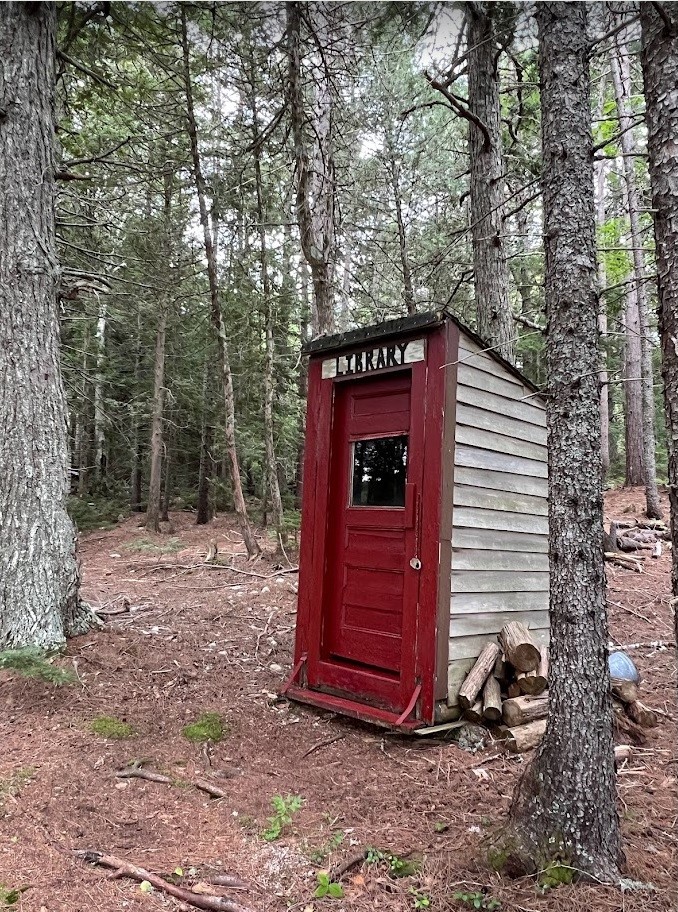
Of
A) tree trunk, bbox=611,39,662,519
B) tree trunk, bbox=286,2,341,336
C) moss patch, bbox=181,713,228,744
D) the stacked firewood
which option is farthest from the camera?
tree trunk, bbox=611,39,662,519

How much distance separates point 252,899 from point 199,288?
1404 centimetres

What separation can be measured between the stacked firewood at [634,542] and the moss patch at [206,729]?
6565 millimetres

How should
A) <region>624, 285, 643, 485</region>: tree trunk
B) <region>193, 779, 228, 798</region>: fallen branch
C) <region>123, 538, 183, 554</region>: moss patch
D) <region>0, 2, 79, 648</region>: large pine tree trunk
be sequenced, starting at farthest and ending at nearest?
<region>123, 538, 183, 554</region>: moss patch, <region>624, 285, 643, 485</region>: tree trunk, <region>0, 2, 79, 648</region>: large pine tree trunk, <region>193, 779, 228, 798</region>: fallen branch

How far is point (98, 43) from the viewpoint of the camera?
22.7 feet

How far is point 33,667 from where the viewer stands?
460cm

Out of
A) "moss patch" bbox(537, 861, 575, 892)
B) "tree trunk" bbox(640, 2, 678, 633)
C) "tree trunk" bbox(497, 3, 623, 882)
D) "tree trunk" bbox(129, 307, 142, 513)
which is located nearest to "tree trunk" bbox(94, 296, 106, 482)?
"tree trunk" bbox(129, 307, 142, 513)

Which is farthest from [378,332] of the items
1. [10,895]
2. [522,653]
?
[10,895]

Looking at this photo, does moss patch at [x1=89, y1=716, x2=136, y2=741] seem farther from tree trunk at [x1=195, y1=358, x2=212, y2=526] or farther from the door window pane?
A: tree trunk at [x1=195, y1=358, x2=212, y2=526]

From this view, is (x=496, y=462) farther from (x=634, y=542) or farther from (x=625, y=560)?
(x=634, y=542)

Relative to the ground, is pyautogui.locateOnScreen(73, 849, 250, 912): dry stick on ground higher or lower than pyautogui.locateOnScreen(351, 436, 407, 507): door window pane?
lower

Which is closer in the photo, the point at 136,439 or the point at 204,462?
the point at 204,462

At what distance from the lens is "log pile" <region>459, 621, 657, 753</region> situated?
4.02 meters

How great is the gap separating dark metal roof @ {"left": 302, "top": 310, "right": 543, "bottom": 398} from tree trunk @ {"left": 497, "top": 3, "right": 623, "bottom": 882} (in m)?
1.19

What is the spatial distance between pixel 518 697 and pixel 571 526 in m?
2.15
